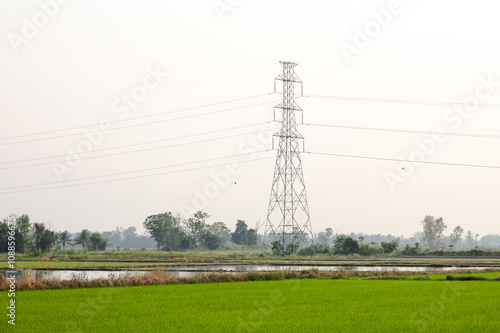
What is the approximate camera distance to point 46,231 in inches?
3366

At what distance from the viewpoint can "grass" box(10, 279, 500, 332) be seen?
1820 cm

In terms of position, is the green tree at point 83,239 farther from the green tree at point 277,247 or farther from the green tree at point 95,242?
the green tree at point 277,247

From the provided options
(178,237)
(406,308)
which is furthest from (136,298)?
(178,237)

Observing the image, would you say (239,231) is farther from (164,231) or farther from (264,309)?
(264,309)

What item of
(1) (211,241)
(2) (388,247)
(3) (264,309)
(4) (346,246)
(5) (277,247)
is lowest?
(1) (211,241)

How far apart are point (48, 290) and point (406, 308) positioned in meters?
17.2

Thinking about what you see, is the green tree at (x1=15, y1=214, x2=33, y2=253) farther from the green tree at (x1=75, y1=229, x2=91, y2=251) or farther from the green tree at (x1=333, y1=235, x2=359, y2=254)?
the green tree at (x1=333, y1=235, x2=359, y2=254)

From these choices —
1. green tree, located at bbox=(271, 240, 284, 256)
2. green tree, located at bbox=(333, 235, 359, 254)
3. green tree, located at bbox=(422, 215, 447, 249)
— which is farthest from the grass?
green tree, located at bbox=(422, 215, 447, 249)

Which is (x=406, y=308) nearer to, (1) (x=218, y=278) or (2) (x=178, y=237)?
(1) (x=218, y=278)

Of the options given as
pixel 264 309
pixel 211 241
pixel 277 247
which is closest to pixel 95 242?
pixel 211 241

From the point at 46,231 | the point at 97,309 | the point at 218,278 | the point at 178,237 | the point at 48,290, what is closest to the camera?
the point at 97,309

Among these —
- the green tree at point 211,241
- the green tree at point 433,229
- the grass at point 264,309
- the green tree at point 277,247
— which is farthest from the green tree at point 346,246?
the green tree at point 433,229

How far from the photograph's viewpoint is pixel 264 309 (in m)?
22.4

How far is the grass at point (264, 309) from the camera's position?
59.7 feet
